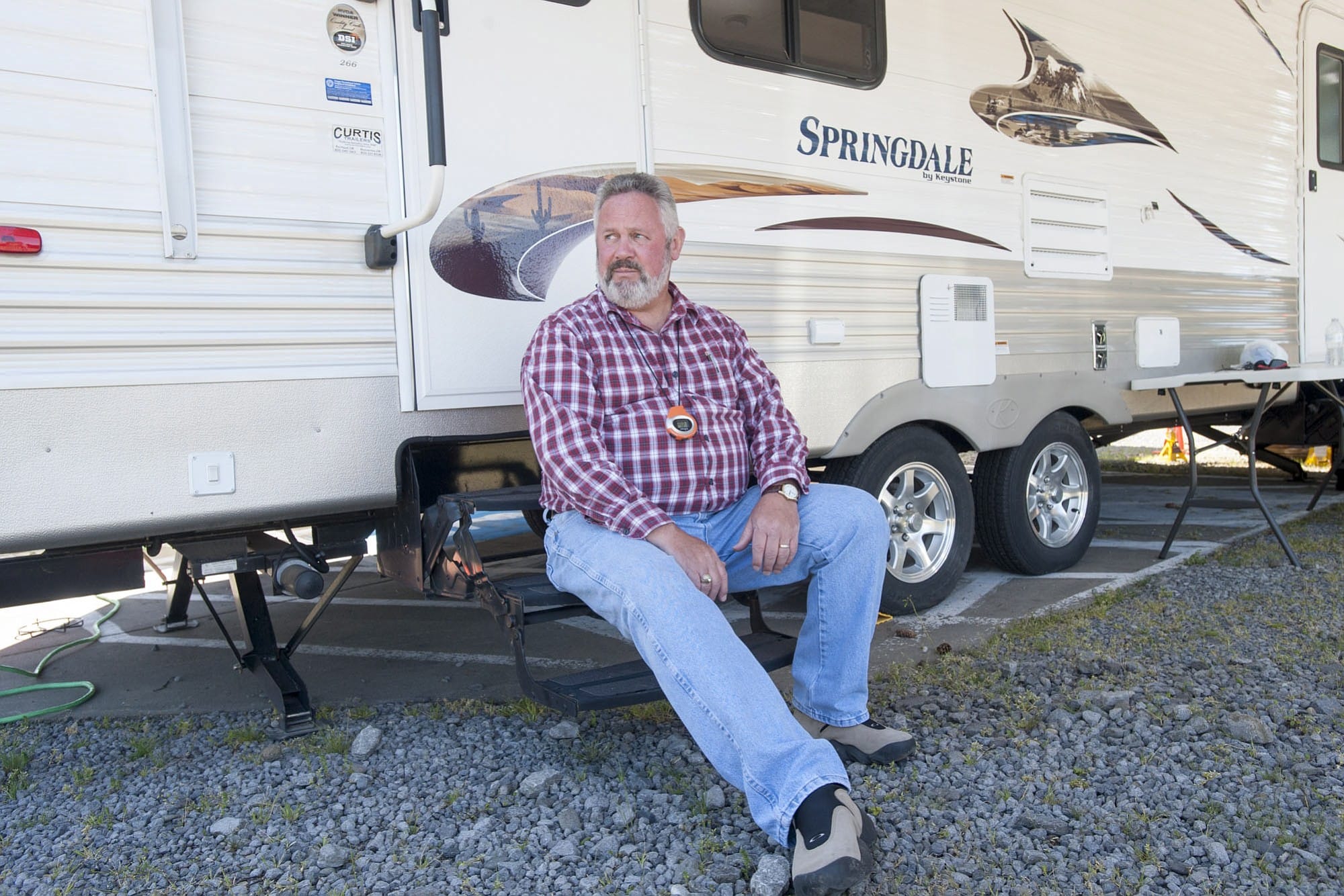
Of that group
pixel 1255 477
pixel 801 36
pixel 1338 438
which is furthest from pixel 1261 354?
pixel 801 36

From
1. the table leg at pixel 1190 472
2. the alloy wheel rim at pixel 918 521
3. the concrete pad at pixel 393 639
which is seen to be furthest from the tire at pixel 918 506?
the table leg at pixel 1190 472

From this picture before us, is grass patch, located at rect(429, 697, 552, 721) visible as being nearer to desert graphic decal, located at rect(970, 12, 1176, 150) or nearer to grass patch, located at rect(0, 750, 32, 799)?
grass patch, located at rect(0, 750, 32, 799)

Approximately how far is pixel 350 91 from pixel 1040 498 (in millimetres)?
3318

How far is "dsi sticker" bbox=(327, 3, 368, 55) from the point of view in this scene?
2.87 meters

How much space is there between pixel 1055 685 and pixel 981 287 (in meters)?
1.74

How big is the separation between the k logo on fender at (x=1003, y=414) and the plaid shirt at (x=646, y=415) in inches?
62.9

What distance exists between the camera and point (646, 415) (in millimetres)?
2840

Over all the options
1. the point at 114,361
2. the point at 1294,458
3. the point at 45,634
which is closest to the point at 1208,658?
the point at 114,361

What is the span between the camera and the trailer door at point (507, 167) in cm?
300

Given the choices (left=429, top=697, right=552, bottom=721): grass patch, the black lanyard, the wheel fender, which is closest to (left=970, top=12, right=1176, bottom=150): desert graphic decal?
the wheel fender

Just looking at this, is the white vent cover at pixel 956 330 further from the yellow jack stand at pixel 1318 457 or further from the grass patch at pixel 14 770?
the yellow jack stand at pixel 1318 457

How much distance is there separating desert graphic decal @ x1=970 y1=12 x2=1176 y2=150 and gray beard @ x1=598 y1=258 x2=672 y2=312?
2.04 m

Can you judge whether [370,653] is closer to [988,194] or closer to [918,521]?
[918,521]

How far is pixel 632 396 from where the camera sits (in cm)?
287
